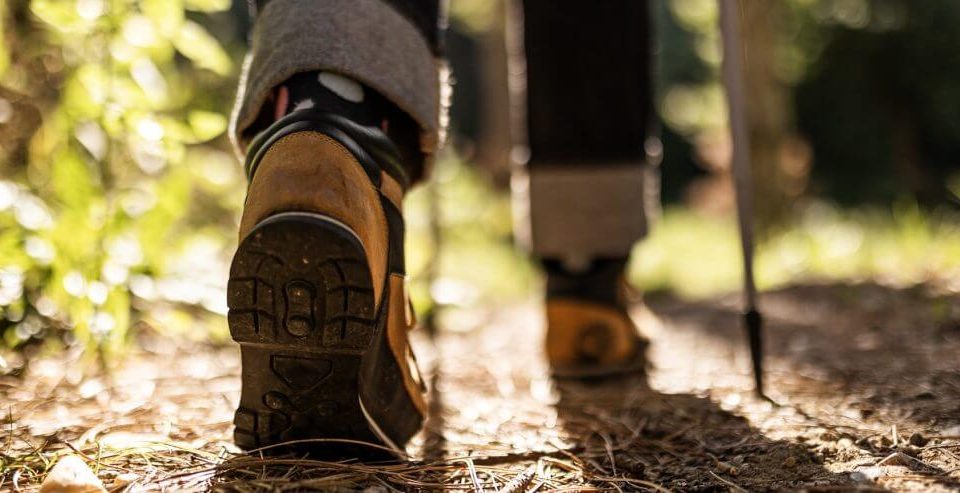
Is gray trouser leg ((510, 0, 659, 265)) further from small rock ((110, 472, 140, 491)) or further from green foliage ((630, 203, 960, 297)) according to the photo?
green foliage ((630, 203, 960, 297))

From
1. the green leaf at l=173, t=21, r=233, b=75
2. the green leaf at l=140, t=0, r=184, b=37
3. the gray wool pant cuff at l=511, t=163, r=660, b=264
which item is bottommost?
the gray wool pant cuff at l=511, t=163, r=660, b=264

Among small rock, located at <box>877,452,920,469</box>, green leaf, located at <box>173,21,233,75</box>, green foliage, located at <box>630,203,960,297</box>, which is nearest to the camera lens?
small rock, located at <box>877,452,920,469</box>

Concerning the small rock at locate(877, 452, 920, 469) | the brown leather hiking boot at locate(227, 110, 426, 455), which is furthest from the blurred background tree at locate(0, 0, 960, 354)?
the small rock at locate(877, 452, 920, 469)

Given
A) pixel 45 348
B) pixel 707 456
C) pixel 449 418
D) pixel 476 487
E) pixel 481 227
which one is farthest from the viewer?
pixel 481 227

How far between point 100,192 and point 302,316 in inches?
35.5

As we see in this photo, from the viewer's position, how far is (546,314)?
1617 mm

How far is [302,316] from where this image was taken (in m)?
0.87

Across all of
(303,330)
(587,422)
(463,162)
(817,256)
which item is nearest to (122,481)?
(303,330)

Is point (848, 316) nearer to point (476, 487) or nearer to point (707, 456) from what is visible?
point (707, 456)

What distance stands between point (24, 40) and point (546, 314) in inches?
51.7

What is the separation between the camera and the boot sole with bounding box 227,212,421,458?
853mm

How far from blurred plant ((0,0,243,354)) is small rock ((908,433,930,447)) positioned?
1176 mm

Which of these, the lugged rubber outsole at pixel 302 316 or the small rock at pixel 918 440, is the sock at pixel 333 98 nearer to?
the lugged rubber outsole at pixel 302 316

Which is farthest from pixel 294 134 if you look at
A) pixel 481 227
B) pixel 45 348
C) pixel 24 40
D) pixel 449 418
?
pixel 481 227
